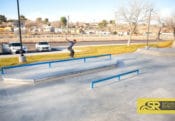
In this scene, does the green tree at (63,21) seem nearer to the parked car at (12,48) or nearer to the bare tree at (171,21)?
the bare tree at (171,21)

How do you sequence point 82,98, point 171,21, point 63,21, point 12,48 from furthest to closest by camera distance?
point 63,21
point 171,21
point 12,48
point 82,98

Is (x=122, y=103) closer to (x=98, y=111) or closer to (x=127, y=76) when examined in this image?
(x=98, y=111)

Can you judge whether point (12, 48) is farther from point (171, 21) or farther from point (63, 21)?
point (63, 21)

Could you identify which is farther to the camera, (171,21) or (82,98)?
(171,21)

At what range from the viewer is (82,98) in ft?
31.5

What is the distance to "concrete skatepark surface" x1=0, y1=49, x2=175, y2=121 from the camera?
301 inches

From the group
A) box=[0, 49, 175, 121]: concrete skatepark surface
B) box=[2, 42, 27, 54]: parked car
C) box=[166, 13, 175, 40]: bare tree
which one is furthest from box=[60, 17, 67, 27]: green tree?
box=[0, 49, 175, 121]: concrete skatepark surface

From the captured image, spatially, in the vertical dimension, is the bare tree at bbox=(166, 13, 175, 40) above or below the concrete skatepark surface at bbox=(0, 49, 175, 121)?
above

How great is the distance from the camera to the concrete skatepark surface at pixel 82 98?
7652mm

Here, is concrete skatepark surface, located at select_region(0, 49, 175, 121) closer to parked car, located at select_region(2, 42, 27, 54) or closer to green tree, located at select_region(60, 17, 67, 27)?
parked car, located at select_region(2, 42, 27, 54)

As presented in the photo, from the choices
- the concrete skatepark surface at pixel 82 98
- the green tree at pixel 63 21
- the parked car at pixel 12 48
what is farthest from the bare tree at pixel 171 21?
the green tree at pixel 63 21

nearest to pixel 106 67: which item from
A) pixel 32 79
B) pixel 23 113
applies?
pixel 32 79

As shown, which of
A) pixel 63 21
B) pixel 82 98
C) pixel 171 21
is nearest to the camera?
pixel 82 98

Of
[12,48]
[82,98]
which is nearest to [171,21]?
[12,48]
